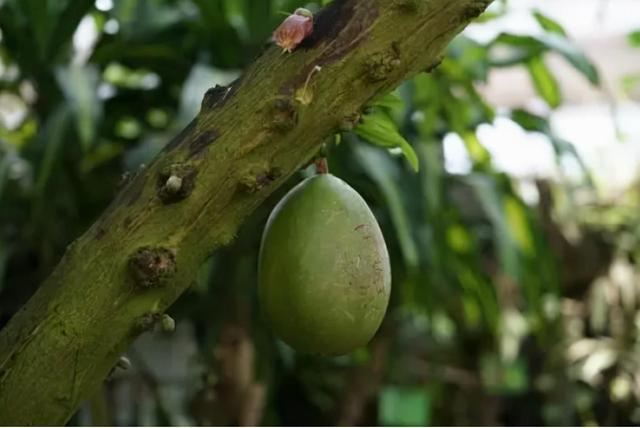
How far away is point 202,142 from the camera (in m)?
0.32

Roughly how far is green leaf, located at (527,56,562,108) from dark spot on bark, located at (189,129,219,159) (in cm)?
68

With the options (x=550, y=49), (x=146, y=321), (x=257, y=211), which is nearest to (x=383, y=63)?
(x=146, y=321)

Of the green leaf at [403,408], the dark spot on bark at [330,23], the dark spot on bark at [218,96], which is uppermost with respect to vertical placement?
the dark spot on bark at [330,23]

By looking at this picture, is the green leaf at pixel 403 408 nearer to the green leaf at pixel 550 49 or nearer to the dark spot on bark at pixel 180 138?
the green leaf at pixel 550 49

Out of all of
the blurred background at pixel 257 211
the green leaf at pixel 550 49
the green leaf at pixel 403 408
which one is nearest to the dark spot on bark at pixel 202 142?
the blurred background at pixel 257 211

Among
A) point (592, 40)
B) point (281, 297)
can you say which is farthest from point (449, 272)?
point (592, 40)

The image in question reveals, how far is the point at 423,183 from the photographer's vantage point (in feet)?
3.02

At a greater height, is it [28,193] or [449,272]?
[28,193]

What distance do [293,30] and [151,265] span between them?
0.09 meters

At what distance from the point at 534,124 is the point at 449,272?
0.62ft

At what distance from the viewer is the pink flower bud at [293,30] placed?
1.03 ft

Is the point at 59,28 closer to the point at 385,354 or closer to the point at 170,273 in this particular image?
the point at 170,273

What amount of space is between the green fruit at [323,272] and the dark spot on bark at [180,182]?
6cm

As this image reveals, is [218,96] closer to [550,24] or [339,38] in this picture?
[339,38]
